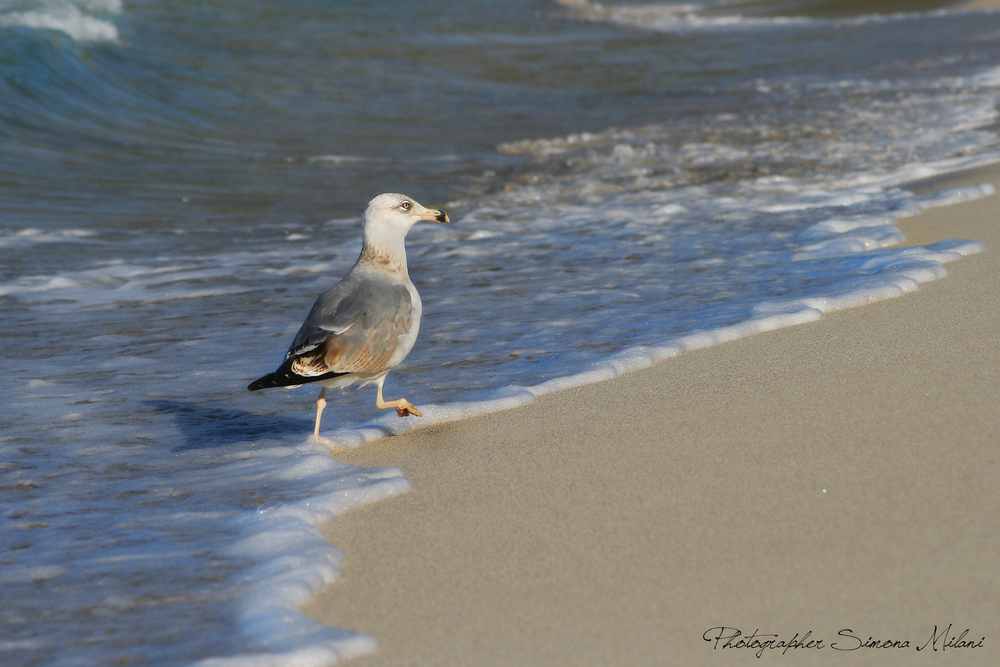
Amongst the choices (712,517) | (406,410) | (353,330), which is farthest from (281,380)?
(712,517)

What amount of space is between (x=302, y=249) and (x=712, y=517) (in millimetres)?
4905

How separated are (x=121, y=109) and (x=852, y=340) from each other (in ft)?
32.7

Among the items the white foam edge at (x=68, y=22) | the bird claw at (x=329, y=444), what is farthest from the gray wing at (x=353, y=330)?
the white foam edge at (x=68, y=22)

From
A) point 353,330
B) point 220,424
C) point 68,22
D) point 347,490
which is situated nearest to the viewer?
point 347,490

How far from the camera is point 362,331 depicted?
11.6ft

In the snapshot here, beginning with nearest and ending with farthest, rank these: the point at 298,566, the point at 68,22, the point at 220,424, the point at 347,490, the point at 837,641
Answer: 1. the point at 837,641
2. the point at 298,566
3. the point at 347,490
4. the point at 220,424
5. the point at 68,22

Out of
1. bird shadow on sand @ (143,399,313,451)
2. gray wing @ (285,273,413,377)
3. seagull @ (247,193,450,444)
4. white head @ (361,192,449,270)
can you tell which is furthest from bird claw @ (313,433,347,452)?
white head @ (361,192,449,270)

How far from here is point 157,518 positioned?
3.16m

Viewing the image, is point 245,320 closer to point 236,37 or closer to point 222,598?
point 222,598

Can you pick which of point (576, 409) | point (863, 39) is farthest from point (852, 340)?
point (863, 39)

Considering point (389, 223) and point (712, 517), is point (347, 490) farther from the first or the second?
point (389, 223)

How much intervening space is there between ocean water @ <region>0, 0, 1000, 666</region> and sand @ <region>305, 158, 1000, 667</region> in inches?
7.4

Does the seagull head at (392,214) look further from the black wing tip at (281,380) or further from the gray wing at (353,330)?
the black wing tip at (281,380)

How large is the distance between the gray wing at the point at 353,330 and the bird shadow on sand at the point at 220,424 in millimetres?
487
